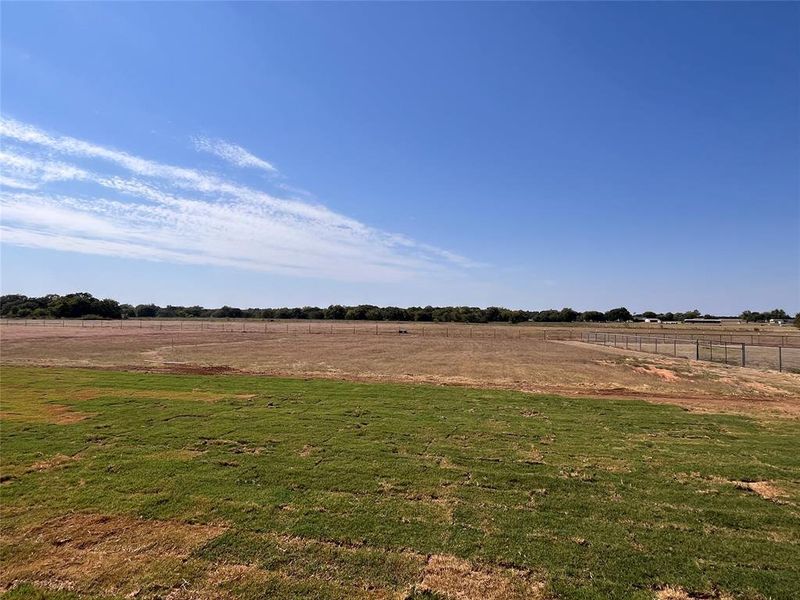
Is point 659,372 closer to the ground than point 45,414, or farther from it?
closer to the ground

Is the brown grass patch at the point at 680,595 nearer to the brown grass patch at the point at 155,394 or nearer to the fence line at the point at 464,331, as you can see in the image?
the brown grass patch at the point at 155,394

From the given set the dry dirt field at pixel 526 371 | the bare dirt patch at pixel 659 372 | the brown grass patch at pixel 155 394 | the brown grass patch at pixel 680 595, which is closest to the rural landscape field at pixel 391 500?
the brown grass patch at pixel 680 595

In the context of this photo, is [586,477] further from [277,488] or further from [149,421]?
[149,421]

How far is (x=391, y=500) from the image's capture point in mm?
6293

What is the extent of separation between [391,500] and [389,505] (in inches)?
7.0

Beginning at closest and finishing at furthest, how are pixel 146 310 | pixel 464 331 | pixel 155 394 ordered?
1. pixel 155 394
2. pixel 464 331
3. pixel 146 310

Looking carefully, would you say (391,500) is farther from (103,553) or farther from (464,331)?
(464,331)

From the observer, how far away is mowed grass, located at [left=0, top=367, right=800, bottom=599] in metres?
4.50

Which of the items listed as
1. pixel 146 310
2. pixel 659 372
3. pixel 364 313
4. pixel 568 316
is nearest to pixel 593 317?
pixel 568 316

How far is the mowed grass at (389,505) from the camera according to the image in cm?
450

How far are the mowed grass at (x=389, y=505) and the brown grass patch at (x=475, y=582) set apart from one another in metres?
0.02

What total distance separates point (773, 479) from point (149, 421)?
1277 cm

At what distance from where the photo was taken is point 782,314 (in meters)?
162

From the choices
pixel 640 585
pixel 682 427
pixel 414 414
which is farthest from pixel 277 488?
pixel 682 427
